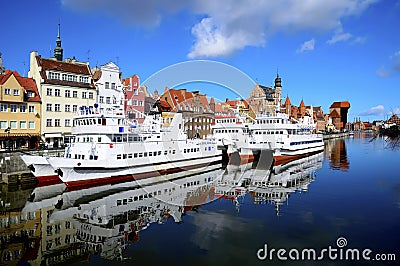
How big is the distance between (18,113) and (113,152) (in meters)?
17.9

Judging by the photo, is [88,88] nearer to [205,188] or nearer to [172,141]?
[172,141]

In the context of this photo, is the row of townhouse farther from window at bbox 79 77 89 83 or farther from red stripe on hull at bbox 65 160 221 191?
red stripe on hull at bbox 65 160 221 191

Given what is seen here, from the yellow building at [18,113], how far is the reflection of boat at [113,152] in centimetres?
1036

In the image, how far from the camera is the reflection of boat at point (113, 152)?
2773cm

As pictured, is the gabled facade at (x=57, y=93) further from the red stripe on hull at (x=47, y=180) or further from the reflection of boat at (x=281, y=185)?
the reflection of boat at (x=281, y=185)

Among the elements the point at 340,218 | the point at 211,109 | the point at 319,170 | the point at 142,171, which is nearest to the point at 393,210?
the point at 340,218

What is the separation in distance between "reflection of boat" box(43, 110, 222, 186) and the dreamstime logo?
19.2 m

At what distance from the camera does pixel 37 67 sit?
4128 cm

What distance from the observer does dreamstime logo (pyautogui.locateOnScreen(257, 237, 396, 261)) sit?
13.8 metres

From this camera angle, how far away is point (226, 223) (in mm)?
18547

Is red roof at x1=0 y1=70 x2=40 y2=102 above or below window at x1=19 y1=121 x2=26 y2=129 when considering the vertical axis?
above

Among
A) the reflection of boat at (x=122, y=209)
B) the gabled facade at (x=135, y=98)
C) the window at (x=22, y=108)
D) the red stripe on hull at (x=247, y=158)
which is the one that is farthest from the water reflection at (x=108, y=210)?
the gabled facade at (x=135, y=98)

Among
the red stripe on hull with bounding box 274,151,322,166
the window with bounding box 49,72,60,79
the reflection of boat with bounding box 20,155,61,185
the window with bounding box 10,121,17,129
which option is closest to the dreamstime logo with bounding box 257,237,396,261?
the reflection of boat with bounding box 20,155,61,185

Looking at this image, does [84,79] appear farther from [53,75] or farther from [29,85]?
[29,85]
